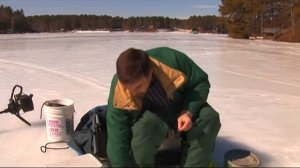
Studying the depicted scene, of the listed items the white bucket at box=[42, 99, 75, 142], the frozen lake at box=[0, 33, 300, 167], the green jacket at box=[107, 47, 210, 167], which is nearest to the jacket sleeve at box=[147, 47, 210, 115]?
the green jacket at box=[107, 47, 210, 167]

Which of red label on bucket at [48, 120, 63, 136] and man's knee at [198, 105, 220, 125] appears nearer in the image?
man's knee at [198, 105, 220, 125]

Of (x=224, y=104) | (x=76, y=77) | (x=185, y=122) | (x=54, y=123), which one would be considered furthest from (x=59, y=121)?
(x=76, y=77)

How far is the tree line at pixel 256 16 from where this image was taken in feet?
104

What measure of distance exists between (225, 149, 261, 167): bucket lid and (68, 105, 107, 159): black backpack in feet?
2.68

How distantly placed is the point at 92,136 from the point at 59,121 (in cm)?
43

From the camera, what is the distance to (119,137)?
189 cm

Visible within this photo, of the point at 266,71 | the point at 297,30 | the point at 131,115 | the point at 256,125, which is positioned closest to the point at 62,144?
the point at 131,115

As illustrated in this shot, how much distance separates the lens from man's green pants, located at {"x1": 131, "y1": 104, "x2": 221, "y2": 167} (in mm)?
1835

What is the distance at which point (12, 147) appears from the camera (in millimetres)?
2615

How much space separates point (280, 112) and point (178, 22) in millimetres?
77122

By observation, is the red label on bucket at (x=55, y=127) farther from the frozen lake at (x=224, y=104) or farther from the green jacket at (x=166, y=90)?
the green jacket at (x=166, y=90)

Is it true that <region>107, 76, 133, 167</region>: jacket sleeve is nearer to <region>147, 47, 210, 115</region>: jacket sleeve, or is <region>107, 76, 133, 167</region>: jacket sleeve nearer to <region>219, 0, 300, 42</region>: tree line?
<region>147, 47, 210, 115</region>: jacket sleeve

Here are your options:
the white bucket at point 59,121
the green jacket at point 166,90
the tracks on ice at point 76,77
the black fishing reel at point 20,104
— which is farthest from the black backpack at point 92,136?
the tracks on ice at point 76,77

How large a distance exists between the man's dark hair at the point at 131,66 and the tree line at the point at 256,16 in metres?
30.1
